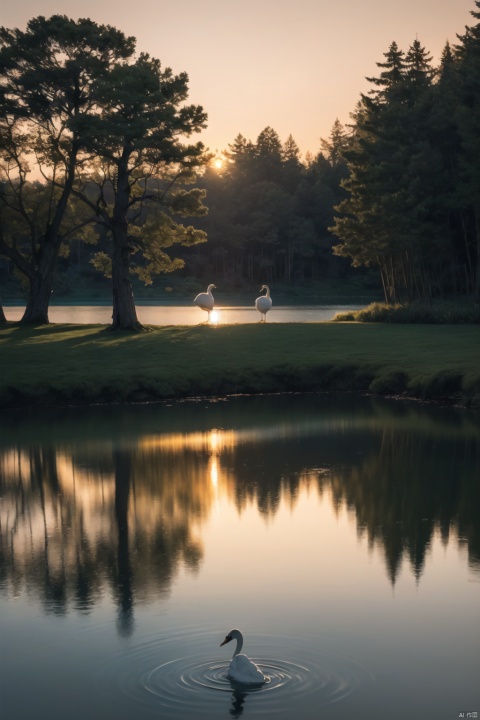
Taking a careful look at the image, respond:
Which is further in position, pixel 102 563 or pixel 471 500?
pixel 471 500

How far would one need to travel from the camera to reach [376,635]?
36.0 feet

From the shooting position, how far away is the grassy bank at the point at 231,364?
31188 millimetres

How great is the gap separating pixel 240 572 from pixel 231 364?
21.8 metres

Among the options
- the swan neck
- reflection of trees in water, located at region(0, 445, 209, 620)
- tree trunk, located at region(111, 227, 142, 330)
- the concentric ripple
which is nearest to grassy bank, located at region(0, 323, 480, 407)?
tree trunk, located at region(111, 227, 142, 330)

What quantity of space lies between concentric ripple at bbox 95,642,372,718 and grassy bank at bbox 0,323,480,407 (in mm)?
19859

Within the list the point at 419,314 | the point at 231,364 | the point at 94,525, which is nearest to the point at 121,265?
the point at 231,364

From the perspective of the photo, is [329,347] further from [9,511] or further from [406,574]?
[406,574]

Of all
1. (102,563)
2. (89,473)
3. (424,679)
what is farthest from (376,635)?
(89,473)

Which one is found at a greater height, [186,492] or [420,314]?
[420,314]

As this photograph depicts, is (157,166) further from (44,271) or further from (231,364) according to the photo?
(231,364)

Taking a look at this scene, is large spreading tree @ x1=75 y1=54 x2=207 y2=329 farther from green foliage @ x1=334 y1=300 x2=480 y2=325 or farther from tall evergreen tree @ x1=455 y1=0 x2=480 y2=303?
tall evergreen tree @ x1=455 y1=0 x2=480 y2=303

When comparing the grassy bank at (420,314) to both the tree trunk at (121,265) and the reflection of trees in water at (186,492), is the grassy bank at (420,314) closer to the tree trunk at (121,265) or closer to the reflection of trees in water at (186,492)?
the tree trunk at (121,265)

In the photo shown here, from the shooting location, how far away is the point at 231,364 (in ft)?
115

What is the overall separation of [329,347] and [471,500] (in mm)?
21114
